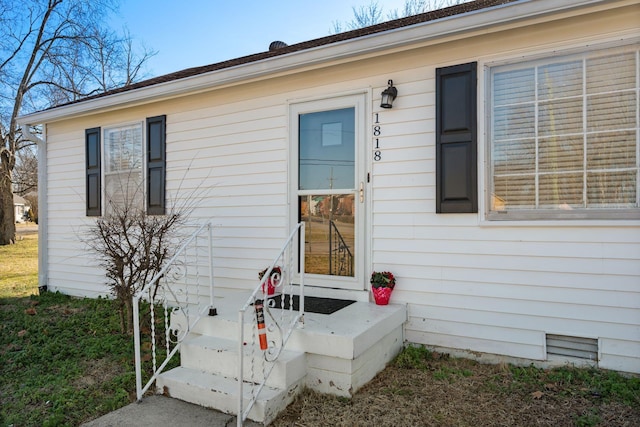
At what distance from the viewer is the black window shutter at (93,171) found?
19.2ft

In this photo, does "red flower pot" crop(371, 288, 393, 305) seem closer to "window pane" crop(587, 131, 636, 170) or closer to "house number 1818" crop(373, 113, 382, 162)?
"house number 1818" crop(373, 113, 382, 162)

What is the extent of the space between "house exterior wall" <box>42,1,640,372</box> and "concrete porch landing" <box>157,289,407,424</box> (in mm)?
769

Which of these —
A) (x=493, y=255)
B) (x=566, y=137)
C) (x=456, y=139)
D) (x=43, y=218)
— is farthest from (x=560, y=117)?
(x=43, y=218)

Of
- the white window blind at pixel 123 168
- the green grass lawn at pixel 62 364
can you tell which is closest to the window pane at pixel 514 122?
the green grass lawn at pixel 62 364

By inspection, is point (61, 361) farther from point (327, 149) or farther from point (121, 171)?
point (327, 149)

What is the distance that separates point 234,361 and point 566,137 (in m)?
3.02

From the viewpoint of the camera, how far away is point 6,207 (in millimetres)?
15836

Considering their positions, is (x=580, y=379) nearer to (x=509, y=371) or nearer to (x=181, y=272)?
(x=509, y=371)

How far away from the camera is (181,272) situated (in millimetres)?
5145

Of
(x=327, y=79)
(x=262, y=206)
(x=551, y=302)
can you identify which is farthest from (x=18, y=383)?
(x=551, y=302)

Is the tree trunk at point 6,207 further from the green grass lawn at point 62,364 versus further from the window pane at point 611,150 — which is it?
the window pane at point 611,150

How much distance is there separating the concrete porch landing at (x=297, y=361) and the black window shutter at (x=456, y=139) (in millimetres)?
1148

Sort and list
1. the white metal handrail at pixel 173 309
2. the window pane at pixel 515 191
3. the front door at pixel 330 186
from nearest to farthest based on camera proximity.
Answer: the white metal handrail at pixel 173 309 → the window pane at pixel 515 191 → the front door at pixel 330 186

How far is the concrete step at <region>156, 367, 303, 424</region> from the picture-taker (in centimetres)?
252
